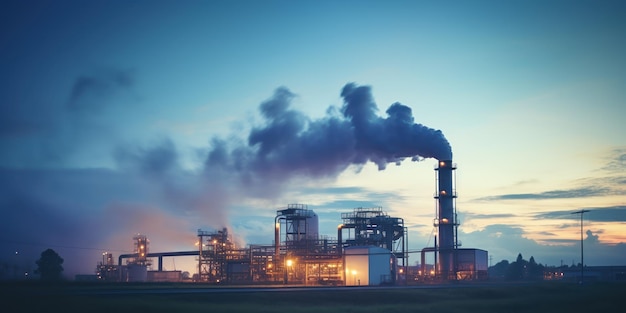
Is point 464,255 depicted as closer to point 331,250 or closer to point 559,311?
point 331,250

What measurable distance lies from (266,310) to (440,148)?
178 feet

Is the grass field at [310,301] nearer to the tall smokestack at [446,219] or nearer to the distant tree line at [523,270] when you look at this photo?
the tall smokestack at [446,219]

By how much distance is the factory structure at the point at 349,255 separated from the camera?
8400 centimetres

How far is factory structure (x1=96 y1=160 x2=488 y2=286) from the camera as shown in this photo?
84.0 m

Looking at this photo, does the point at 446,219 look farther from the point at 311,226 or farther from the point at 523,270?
the point at 523,270

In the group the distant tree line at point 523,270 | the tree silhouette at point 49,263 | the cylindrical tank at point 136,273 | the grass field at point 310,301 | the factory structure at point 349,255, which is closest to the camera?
the grass field at point 310,301

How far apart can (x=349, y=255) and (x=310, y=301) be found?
115ft

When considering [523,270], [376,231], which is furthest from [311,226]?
[523,270]

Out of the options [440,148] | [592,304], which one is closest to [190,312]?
[592,304]

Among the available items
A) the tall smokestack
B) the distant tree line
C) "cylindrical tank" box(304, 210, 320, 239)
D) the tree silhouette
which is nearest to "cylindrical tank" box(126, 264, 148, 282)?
the tree silhouette

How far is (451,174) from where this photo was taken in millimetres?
91875

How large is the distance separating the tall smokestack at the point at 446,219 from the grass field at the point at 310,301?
2770 cm

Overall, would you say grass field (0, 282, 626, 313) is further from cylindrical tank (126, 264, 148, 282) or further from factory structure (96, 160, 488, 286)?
cylindrical tank (126, 264, 148, 282)

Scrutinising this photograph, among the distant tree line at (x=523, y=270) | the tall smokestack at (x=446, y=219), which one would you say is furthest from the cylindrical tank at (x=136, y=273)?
the distant tree line at (x=523, y=270)
